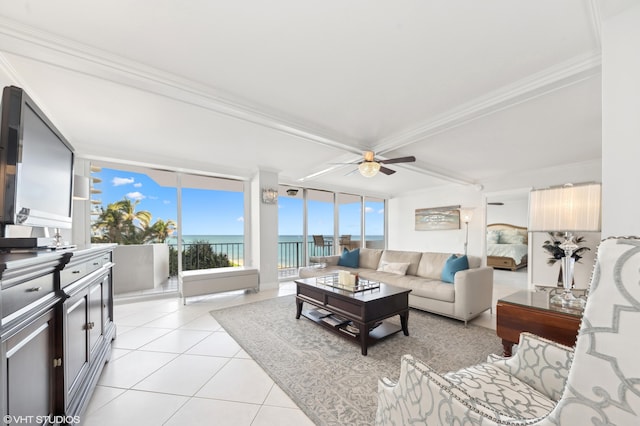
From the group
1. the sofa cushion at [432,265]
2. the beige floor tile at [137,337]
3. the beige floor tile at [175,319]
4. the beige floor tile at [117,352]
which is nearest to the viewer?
the beige floor tile at [117,352]

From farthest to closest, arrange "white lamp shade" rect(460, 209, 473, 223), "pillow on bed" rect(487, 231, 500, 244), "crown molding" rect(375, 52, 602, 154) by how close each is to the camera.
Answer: "pillow on bed" rect(487, 231, 500, 244) < "white lamp shade" rect(460, 209, 473, 223) < "crown molding" rect(375, 52, 602, 154)

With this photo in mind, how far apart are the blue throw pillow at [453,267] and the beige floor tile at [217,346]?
274 cm

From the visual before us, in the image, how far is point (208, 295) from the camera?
14.2ft

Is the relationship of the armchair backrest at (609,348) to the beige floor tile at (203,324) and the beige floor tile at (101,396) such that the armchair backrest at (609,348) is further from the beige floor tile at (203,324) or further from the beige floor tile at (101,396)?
the beige floor tile at (203,324)

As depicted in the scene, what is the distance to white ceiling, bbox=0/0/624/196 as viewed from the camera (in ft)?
4.98

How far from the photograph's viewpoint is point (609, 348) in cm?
49

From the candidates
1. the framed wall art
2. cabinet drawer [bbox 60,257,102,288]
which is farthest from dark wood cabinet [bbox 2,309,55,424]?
the framed wall art

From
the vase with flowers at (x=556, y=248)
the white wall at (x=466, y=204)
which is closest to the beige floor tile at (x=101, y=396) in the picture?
the vase with flowers at (x=556, y=248)

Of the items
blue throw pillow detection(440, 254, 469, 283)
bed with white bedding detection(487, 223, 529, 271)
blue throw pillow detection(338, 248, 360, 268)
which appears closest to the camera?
blue throw pillow detection(440, 254, 469, 283)

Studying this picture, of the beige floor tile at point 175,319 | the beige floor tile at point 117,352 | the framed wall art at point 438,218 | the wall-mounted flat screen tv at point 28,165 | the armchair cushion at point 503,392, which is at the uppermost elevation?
the wall-mounted flat screen tv at point 28,165

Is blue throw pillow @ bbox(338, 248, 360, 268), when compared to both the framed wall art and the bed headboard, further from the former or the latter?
the bed headboard

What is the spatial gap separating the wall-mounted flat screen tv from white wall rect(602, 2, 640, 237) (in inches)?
117

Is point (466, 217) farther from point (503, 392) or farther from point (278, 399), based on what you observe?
point (278, 399)

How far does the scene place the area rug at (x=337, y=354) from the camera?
171 centimetres
